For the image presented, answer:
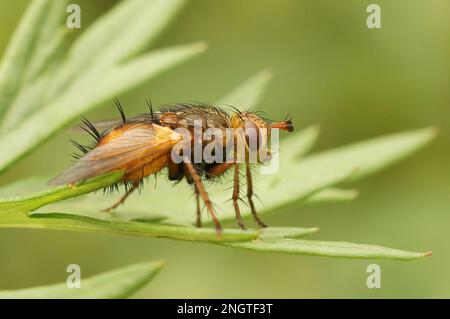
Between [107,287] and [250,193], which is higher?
[250,193]

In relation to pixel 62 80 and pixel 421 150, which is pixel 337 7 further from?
pixel 62 80

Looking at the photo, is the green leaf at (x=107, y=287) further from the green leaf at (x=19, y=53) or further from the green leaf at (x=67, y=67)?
the green leaf at (x=19, y=53)

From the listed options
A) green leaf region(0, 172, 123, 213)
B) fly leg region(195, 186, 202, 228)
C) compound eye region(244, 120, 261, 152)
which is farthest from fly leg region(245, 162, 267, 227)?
green leaf region(0, 172, 123, 213)

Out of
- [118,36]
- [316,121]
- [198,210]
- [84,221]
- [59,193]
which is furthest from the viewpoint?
[316,121]

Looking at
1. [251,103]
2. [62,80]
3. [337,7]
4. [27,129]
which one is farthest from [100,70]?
[337,7]

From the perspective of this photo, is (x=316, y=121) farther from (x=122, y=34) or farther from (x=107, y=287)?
(x=107, y=287)

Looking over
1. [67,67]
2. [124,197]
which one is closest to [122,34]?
[67,67]
